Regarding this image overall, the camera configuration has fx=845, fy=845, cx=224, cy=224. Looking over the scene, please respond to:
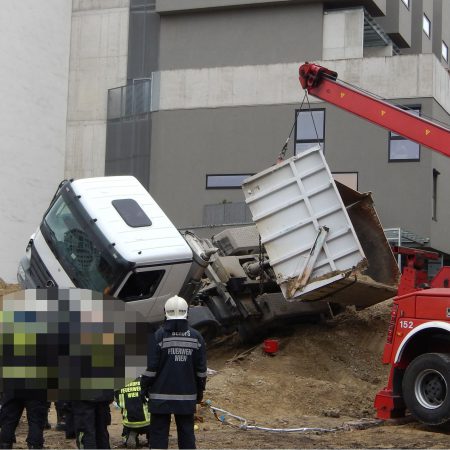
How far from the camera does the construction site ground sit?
998cm

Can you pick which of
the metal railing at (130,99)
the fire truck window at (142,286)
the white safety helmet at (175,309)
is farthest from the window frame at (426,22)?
the white safety helmet at (175,309)

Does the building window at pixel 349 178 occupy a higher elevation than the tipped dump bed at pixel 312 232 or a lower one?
higher

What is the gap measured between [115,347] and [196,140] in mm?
22866

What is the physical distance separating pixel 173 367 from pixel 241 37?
24.2 meters

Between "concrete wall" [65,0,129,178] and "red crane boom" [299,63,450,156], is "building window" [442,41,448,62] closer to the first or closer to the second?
"concrete wall" [65,0,129,178]

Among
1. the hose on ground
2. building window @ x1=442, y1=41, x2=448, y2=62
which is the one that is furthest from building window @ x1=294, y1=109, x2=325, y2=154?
the hose on ground

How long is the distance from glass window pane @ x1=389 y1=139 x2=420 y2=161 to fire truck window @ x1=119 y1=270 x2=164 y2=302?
53.9ft

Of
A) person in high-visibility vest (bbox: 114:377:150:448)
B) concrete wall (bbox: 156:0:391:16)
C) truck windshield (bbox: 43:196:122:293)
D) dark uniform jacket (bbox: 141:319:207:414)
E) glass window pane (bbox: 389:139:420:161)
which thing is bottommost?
person in high-visibility vest (bbox: 114:377:150:448)

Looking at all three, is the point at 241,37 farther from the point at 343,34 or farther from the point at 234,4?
the point at 343,34

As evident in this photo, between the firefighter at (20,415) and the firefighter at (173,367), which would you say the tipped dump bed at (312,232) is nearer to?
the firefighter at (20,415)

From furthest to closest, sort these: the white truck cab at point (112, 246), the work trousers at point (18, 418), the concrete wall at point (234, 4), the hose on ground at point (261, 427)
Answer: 1. the concrete wall at point (234, 4)
2. the white truck cab at point (112, 246)
3. the hose on ground at point (261, 427)
4. the work trousers at point (18, 418)

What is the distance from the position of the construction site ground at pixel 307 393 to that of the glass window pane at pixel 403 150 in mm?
11545

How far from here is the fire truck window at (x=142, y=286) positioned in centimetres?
1204

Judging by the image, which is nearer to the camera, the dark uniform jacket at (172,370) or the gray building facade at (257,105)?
the dark uniform jacket at (172,370)
